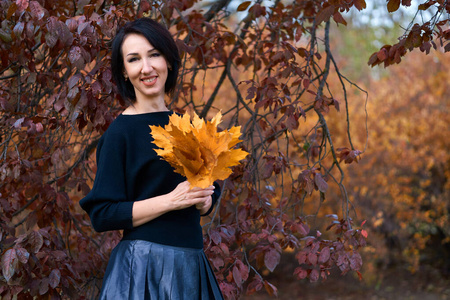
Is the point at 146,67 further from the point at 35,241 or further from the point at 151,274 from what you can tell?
the point at 35,241

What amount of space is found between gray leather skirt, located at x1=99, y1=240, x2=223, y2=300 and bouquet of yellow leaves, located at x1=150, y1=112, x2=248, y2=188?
312 millimetres

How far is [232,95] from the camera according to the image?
25.1 feet

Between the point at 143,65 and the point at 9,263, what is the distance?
3.50 feet

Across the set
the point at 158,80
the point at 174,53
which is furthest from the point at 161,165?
the point at 174,53

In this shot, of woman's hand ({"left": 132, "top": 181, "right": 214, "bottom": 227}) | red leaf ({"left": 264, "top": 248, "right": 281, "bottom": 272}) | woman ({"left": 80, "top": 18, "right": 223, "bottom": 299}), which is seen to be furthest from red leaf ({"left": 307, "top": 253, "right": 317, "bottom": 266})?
woman's hand ({"left": 132, "top": 181, "right": 214, "bottom": 227})

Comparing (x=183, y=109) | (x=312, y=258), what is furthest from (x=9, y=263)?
(x=183, y=109)

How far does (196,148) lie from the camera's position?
5.32 ft

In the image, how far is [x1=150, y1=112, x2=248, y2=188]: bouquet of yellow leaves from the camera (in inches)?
63.3

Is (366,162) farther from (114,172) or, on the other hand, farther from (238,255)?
(114,172)

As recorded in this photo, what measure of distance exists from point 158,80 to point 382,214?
6.72 meters

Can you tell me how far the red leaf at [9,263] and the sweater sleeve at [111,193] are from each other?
67cm

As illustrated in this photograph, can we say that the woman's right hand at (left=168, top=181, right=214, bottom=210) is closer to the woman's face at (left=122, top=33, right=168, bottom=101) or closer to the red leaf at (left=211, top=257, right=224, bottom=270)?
the woman's face at (left=122, top=33, right=168, bottom=101)

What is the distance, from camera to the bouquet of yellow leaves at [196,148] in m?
1.61

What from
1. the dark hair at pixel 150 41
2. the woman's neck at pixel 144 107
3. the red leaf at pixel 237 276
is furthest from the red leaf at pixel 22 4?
the red leaf at pixel 237 276
